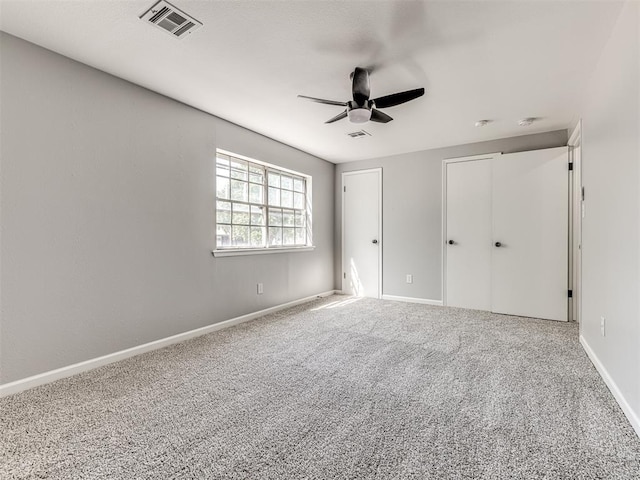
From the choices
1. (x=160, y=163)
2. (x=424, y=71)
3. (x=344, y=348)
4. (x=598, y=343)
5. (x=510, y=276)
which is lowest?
(x=344, y=348)

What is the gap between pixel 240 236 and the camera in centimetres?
386

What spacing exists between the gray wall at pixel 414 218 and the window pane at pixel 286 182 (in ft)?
4.60

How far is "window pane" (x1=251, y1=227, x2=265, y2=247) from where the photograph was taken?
13.3 ft

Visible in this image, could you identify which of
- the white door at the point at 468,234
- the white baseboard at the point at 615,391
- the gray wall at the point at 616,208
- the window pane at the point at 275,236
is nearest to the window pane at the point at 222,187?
the window pane at the point at 275,236

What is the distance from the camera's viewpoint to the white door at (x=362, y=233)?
16.9 ft

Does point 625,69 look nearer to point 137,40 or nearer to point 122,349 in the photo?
point 137,40

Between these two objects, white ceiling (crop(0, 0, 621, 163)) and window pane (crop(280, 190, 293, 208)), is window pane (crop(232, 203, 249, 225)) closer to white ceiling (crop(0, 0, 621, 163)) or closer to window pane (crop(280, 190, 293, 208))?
window pane (crop(280, 190, 293, 208))

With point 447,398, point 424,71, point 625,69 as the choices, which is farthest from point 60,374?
point 625,69

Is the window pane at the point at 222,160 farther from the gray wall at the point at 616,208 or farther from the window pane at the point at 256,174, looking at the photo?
the gray wall at the point at 616,208

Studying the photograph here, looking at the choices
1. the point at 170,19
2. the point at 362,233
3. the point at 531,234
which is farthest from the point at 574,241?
the point at 170,19

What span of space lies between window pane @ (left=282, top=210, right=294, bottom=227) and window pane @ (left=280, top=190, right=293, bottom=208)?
0.11 m

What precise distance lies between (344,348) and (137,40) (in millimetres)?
2915

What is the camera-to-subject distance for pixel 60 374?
2.26 metres

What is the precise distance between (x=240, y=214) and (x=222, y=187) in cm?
41
